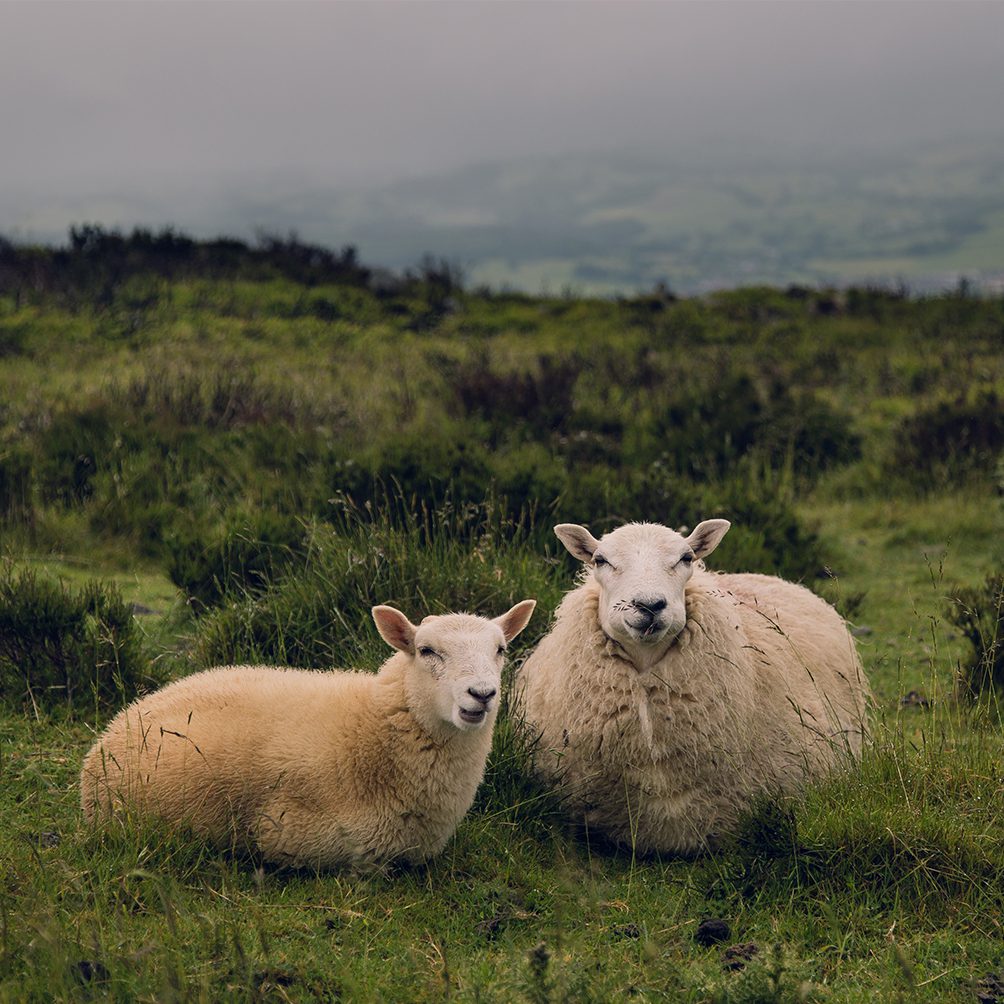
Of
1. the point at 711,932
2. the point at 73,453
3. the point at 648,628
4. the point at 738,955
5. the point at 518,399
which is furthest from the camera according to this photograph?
the point at 518,399

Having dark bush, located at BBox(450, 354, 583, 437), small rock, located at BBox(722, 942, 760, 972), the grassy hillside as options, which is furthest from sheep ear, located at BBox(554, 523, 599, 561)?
dark bush, located at BBox(450, 354, 583, 437)

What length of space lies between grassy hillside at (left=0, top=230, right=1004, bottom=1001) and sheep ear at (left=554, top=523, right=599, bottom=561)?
838 millimetres

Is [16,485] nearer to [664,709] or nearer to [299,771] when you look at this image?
[299,771]

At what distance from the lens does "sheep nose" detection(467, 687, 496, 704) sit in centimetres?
374

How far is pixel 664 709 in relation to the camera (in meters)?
4.53

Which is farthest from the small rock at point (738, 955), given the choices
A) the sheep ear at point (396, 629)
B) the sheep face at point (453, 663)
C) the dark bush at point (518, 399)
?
the dark bush at point (518, 399)

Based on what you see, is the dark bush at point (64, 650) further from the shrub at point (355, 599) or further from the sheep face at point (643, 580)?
the sheep face at point (643, 580)

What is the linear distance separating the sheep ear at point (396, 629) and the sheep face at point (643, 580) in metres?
0.83

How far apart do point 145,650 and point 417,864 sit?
2.61 m

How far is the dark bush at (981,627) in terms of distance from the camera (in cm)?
599

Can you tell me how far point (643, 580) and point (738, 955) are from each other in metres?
1.43

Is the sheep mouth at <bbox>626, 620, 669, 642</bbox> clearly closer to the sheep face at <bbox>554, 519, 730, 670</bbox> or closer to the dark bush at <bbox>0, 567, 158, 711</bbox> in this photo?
the sheep face at <bbox>554, 519, 730, 670</bbox>

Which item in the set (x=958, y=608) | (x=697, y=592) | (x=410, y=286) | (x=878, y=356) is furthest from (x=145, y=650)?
(x=410, y=286)

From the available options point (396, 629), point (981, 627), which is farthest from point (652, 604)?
point (981, 627)
